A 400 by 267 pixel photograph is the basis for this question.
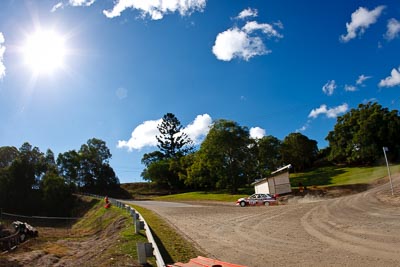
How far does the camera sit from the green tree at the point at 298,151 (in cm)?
8706

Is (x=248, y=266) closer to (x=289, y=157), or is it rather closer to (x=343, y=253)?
(x=343, y=253)

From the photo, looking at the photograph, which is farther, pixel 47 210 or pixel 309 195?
pixel 47 210

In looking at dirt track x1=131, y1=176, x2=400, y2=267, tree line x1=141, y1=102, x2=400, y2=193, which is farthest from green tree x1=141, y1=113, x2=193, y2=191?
dirt track x1=131, y1=176, x2=400, y2=267

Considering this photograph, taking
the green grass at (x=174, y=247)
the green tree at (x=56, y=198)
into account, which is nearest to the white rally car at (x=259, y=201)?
the green grass at (x=174, y=247)

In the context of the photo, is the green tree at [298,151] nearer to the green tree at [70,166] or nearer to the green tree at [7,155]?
the green tree at [70,166]

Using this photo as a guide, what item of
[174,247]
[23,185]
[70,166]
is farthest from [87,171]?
[174,247]

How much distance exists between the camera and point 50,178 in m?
67.6

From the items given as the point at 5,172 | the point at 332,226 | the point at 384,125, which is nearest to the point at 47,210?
the point at 5,172

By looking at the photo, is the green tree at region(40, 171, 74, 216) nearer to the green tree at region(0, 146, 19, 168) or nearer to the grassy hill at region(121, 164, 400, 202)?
the grassy hill at region(121, 164, 400, 202)

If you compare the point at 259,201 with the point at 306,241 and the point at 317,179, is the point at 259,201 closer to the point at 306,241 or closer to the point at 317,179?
the point at 306,241

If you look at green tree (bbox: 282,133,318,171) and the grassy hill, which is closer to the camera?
the grassy hill

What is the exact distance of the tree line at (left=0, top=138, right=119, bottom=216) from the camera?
66062 millimetres

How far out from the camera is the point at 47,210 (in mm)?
65500

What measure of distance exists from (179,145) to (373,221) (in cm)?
9798
